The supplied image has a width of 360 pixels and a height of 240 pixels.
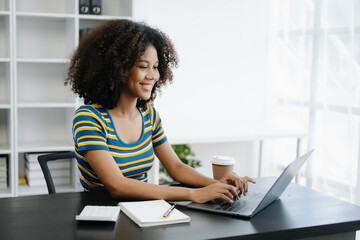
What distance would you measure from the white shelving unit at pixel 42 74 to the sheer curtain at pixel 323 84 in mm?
1388

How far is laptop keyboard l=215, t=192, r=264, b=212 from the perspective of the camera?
1499 millimetres

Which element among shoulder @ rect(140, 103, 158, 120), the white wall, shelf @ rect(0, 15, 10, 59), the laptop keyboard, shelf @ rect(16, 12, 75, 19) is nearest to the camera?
the laptop keyboard

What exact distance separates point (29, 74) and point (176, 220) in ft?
7.69

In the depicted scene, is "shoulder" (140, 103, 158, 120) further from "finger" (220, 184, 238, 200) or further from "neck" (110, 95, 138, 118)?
"finger" (220, 184, 238, 200)

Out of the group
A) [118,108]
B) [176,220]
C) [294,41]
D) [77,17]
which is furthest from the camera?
[294,41]

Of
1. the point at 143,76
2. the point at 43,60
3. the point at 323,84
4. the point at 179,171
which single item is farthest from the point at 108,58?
the point at 323,84

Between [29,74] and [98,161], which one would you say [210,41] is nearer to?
[29,74]

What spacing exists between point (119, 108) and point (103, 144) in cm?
27

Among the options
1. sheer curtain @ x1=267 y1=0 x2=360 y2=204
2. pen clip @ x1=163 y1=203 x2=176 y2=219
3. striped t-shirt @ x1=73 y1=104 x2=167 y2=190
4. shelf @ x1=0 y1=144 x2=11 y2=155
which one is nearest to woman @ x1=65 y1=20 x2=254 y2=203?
striped t-shirt @ x1=73 y1=104 x2=167 y2=190

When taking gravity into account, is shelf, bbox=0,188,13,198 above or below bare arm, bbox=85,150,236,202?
below

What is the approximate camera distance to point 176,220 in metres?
1.36

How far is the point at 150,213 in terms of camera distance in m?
1.40

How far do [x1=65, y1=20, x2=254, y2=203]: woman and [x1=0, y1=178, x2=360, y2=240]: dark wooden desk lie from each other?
0.16 meters

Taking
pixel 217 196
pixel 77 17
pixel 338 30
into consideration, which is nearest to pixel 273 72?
pixel 338 30
